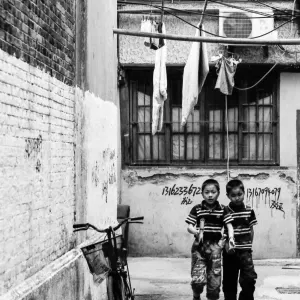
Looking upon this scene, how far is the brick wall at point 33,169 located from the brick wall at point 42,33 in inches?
4.1

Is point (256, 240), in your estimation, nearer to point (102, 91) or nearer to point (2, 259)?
point (102, 91)

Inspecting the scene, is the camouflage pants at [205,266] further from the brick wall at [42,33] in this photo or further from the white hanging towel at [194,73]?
the white hanging towel at [194,73]

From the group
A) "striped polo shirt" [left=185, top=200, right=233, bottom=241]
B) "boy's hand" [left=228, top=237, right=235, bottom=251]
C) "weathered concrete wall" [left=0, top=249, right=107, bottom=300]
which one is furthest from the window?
"boy's hand" [left=228, top=237, right=235, bottom=251]

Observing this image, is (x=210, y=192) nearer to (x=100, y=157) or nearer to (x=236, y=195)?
(x=236, y=195)

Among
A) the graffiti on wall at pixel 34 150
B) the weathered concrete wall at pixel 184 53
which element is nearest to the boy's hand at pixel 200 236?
the graffiti on wall at pixel 34 150

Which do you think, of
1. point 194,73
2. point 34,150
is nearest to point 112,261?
point 34,150

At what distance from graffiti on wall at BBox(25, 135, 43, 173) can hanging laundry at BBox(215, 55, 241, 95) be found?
7.26m

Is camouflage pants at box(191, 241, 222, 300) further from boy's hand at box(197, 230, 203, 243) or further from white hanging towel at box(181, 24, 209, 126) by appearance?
white hanging towel at box(181, 24, 209, 126)

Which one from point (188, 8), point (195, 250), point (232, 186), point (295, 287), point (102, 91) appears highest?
point (188, 8)

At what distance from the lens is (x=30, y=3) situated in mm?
7016

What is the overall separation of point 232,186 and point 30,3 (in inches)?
135

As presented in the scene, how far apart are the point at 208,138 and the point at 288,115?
1548mm

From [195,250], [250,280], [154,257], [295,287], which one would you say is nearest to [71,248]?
[195,250]

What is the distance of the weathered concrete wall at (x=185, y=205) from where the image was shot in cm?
1480
